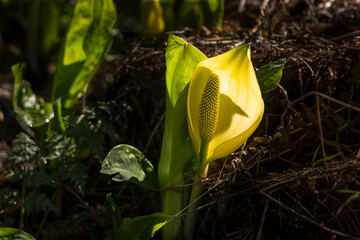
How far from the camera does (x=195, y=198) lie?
2.68 ft

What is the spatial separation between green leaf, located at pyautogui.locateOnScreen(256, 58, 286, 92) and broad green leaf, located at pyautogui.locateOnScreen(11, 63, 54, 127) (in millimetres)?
572

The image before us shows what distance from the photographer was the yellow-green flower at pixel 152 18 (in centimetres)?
127

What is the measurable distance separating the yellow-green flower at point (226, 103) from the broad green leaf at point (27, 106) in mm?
470

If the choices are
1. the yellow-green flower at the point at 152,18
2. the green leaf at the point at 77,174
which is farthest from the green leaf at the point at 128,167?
the yellow-green flower at the point at 152,18

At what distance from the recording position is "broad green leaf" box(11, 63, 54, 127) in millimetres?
1028

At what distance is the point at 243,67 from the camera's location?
2.40 ft

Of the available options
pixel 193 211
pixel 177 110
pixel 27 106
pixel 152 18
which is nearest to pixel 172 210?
pixel 193 211

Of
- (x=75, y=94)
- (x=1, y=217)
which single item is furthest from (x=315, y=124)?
(x=1, y=217)

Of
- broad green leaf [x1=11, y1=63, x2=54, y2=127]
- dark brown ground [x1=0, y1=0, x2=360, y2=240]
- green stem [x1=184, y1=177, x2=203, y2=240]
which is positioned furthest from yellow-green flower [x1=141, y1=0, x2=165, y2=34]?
green stem [x1=184, y1=177, x2=203, y2=240]

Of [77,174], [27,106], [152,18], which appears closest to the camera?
[77,174]

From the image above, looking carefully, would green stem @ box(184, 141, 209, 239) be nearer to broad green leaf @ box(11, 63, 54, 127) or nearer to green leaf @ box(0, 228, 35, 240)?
green leaf @ box(0, 228, 35, 240)

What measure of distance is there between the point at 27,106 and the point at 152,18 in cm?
50

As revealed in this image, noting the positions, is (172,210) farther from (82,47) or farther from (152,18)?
(152,18)

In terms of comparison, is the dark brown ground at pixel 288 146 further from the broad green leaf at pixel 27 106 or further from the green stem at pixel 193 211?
the broad green leaf at pixel 27 106
